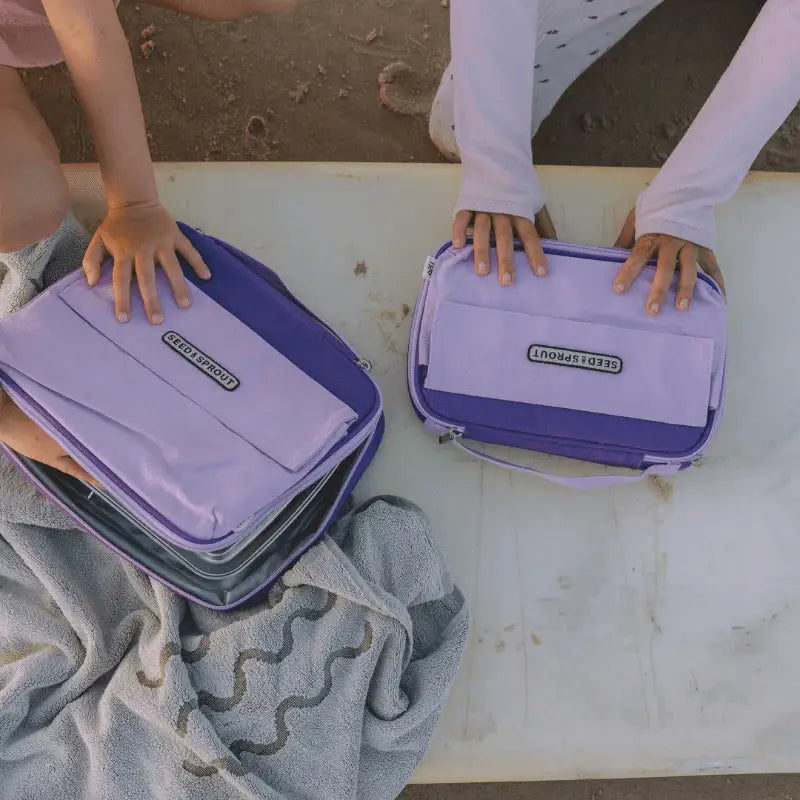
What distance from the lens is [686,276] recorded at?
826 mm

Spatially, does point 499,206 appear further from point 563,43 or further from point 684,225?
point 563,43

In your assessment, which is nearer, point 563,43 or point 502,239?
point 502,239

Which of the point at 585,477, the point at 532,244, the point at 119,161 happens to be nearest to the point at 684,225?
the point at 532,244

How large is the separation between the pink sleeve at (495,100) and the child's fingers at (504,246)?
1 cm

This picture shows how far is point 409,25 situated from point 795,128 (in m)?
0.72

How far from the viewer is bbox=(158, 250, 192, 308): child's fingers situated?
773mm

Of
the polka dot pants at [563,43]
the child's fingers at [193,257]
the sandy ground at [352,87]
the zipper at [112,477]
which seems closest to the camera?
the zipper at [112,477]

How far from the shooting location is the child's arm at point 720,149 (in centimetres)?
83

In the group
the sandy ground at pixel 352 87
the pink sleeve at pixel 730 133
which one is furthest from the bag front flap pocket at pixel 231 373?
the sandy ground at pixel 352 87

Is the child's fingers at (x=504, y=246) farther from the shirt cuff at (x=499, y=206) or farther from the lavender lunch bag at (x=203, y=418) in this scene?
the lavender lunch bag at (x=203, y=418)

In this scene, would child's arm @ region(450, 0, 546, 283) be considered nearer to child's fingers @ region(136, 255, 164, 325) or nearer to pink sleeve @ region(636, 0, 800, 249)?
pink sleeve @ region(636, 0, 800, 249)

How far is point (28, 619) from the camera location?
78cm

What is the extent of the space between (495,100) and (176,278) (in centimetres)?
43

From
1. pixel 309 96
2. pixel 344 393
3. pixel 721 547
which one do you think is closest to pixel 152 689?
Answer: pixel 344 393
